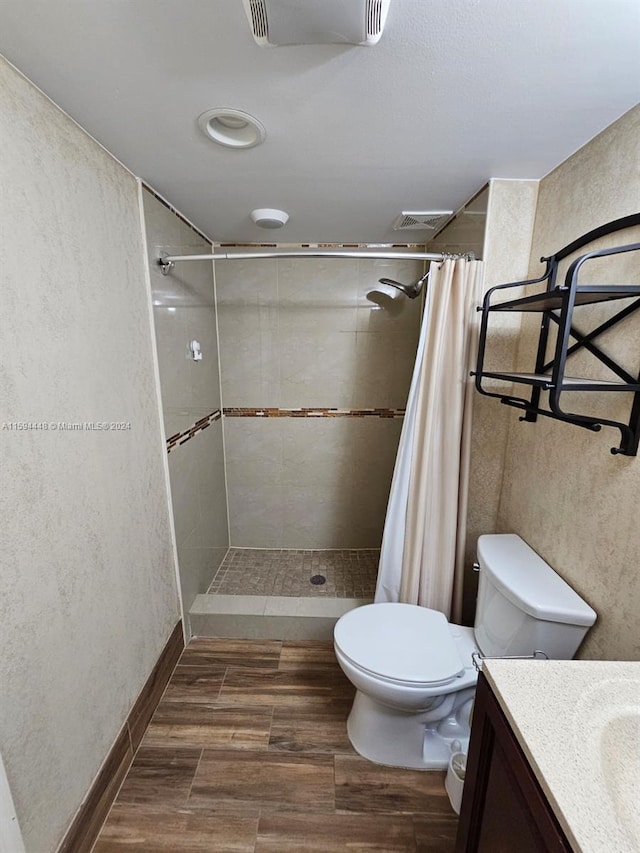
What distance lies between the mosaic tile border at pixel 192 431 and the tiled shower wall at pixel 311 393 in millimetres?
157

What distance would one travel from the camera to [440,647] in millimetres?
1268

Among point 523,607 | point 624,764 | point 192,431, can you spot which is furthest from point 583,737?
point 192,431

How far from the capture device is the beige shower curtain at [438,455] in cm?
137

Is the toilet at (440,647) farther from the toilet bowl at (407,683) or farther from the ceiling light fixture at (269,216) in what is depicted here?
the ceiling light fixture at (269,216)

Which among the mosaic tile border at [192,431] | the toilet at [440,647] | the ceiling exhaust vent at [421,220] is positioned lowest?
the toilet at [440,647]

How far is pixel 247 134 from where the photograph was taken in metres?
1.06

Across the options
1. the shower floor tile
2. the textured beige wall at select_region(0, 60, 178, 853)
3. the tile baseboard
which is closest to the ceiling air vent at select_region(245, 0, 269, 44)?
the textured beige wall at select_region(0, 60, 178, 853)

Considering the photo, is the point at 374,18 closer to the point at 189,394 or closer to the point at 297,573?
the point at 189,394

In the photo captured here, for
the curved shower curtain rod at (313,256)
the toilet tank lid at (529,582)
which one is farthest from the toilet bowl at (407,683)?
the curved shower curtain rod at (313,256)

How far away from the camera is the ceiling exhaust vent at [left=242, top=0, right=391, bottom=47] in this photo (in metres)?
0.62

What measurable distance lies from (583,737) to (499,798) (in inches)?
9.1

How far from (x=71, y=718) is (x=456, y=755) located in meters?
1.27

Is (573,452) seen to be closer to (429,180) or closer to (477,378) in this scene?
(477,378)

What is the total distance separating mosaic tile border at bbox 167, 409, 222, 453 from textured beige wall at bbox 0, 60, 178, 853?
0.83 feet
